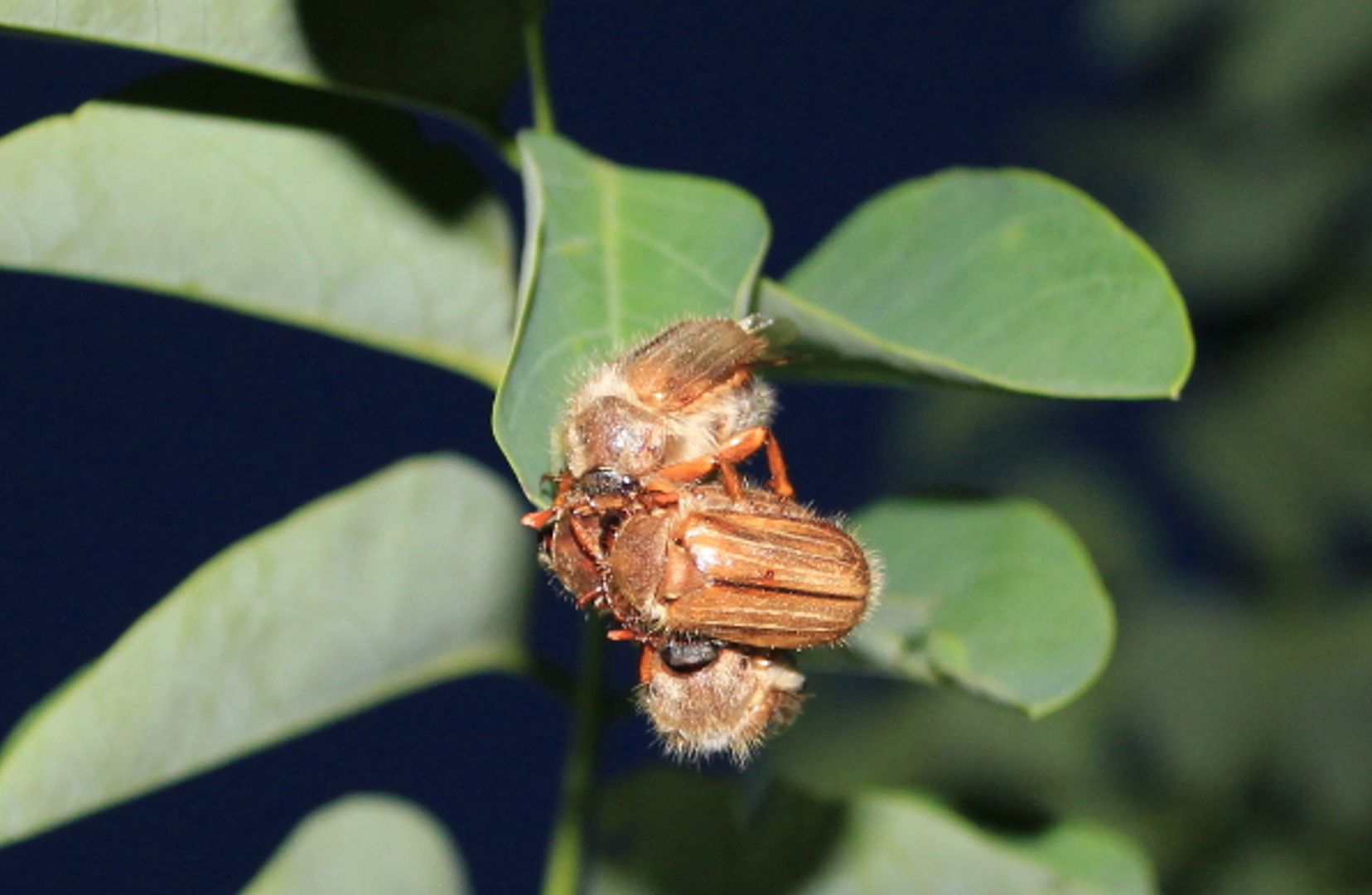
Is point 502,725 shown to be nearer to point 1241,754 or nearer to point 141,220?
point 1241,754

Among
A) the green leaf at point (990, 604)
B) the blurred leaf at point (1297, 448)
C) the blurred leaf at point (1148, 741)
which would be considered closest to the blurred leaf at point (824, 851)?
the green leaf at point (990, 604)

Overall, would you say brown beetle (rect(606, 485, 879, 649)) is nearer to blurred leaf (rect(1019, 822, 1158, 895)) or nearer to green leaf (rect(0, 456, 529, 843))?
green leaf (rect(0, 456, 529, 843))

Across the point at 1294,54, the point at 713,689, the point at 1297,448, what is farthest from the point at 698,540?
the point at 1297,448

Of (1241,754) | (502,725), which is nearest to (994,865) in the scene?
(1241,754)

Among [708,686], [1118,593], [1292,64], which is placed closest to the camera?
[708,686]

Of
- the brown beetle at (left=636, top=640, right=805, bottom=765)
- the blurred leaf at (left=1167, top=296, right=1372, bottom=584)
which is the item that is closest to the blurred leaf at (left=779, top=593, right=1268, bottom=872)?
the blurred leaf at (left=1167, top=296, right=1372, bottom=584)
